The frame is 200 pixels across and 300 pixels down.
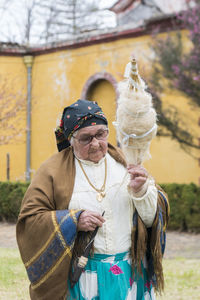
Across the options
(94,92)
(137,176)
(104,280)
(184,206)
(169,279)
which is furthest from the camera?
(94,92)

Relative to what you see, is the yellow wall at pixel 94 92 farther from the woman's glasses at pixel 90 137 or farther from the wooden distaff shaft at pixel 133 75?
the wooden distaff shaft at pixel 133 75

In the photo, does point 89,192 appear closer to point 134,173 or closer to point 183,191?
point 134,173

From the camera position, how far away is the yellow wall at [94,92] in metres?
9.95

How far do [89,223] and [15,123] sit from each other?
10.7 metres

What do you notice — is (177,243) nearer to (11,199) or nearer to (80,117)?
(11,199)

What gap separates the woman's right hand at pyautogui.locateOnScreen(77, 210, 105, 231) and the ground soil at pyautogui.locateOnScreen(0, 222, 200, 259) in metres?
4.76

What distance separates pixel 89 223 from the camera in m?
2.44

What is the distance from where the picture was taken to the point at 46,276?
248cm

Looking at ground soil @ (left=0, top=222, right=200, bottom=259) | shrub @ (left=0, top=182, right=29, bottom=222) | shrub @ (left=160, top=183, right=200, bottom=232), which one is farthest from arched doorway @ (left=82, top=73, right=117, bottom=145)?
ground soil @ (left=0, top=222, right=200, bottom=259)

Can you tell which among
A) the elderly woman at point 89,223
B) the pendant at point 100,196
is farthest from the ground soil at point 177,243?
the pendant at point 100,196

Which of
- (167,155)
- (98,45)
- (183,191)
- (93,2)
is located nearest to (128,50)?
(98,45)

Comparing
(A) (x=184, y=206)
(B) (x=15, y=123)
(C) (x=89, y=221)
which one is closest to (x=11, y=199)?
(B) (x=15, y=123)

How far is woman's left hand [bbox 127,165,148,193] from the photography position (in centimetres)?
239

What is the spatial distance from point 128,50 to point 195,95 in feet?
11.4
